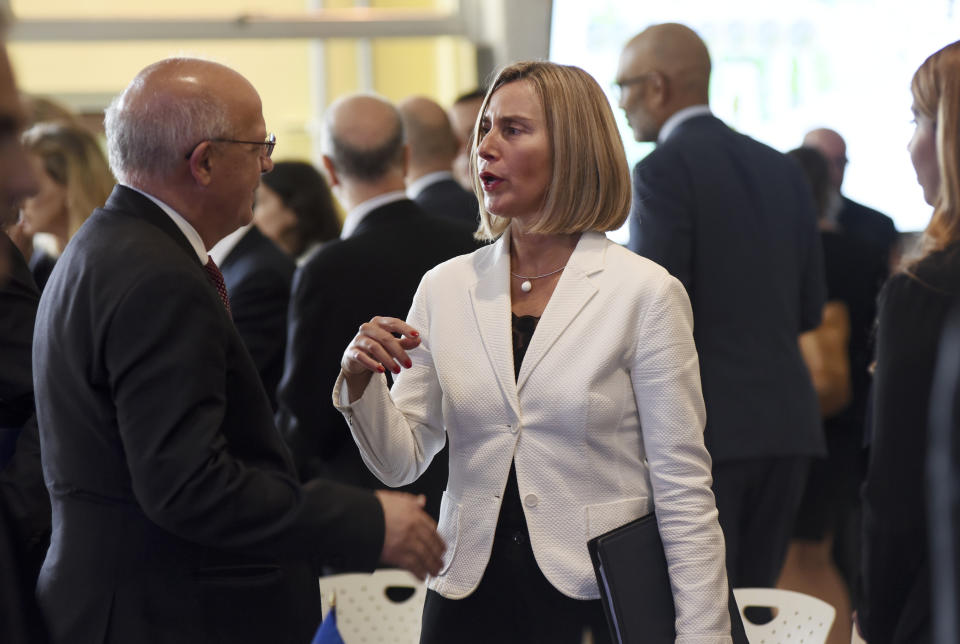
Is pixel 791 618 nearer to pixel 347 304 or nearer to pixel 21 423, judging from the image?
pixel 347 304

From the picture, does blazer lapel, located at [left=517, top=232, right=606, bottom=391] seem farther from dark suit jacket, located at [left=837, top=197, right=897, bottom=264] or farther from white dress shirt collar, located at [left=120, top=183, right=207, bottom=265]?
dark suit jacket, located at [left=837, top=197, right=897, bottom=264]

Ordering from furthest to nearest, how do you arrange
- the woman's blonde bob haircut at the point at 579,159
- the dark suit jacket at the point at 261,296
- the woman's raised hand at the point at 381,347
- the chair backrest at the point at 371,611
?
the dark suit jacket at the point at 261,296, the chair backrest at the point at 371,611, the woman's blonde bob haircut at the point at 579,159, the woman's raised hand at the point at 381,347

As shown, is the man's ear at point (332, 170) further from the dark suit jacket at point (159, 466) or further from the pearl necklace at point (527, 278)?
the dark suit jacket at point (159, 466)

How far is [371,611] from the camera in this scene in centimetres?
269

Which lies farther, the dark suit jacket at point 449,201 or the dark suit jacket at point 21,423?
the dark suit jacket at point 449,201

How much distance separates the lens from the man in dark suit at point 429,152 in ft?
13.6

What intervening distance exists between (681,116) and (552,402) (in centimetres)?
180

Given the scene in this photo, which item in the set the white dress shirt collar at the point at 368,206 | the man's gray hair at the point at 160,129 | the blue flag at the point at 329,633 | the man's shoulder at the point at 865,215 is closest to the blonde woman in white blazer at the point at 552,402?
the blue flag at the point at 329,633

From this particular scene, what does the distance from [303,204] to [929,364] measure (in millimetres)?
2973

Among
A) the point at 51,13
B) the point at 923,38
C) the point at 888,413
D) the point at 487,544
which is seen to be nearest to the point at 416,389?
the point at 487,544

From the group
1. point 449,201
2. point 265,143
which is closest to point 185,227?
point 265,143

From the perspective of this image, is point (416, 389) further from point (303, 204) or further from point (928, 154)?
point (303, 204)

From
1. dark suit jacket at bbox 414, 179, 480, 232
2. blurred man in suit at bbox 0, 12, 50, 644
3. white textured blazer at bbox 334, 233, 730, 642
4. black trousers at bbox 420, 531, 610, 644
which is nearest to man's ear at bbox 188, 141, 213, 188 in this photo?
blurred man in suit at bbox 0, 12, 50, 644

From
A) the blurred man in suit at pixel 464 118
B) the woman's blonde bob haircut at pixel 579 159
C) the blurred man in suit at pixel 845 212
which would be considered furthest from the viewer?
the blurred man in suit at pixel 464 118
